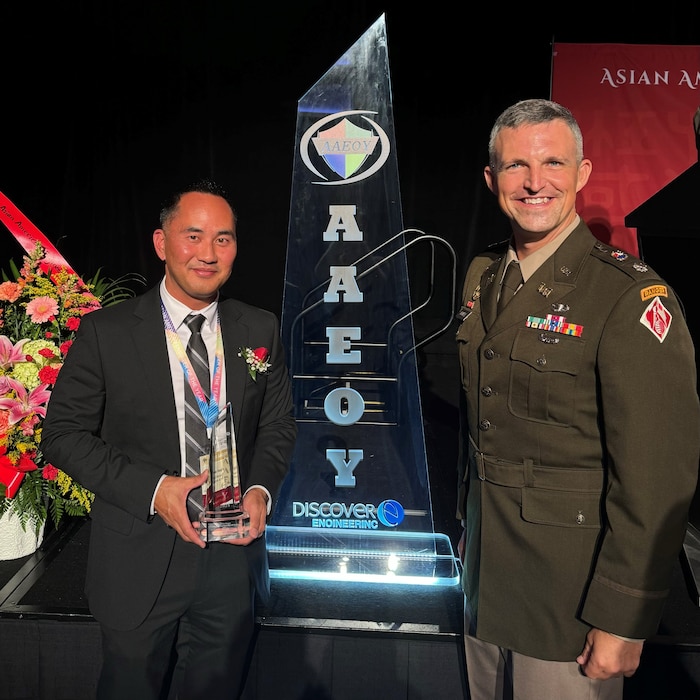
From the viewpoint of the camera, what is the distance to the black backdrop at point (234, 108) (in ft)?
14.4

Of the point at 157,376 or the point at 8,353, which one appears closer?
the point at 157,376

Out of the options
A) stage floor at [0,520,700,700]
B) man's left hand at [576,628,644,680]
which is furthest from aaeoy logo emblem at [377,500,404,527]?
man's left hand at [576,628,644,680]

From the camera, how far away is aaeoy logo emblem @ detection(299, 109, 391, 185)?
2.26 meters

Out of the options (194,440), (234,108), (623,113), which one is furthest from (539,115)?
(234,108)

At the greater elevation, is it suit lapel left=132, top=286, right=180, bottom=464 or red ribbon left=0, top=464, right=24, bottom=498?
suit lapel left=132, top=286, right=180, bottom=464

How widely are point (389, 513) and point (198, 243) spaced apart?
1332 millimetres

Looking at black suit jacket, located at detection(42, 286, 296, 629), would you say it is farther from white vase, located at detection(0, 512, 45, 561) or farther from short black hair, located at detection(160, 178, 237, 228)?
white vase, located at detection(0, 512, 45, 561)

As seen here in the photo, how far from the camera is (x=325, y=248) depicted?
7.67ft

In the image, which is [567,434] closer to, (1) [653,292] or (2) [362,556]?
(1) [653,292]

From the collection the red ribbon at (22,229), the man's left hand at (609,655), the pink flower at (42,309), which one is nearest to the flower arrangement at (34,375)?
the pink flower at (42,309)

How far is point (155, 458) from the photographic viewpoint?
1.37 metres

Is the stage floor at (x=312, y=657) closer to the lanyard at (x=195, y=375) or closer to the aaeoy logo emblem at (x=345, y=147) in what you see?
the lanyard at (x=195, y=375)

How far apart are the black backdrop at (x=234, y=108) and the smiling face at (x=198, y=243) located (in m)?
3.04

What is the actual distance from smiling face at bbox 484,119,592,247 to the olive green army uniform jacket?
2.8 inches
